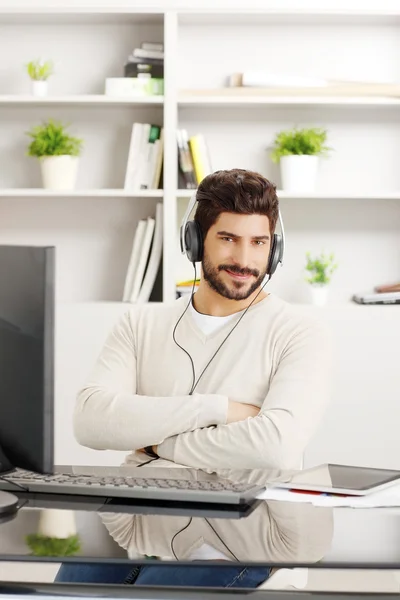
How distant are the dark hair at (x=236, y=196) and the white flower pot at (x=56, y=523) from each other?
1009mm

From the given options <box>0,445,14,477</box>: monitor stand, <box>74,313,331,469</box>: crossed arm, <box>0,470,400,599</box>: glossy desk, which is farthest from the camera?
<box>74,313,331,469</box>: crossed arm

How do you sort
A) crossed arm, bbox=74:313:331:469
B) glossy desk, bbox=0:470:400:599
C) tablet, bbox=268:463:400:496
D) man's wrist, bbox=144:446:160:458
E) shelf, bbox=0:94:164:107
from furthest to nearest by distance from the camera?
shelf, bbox=0:94:164:107, man's wrist, bbox=144:446:160:458, crossed arm, bbox=74:313:331:469, tablet, bbox=268:463:400:496, glossy desk, bbox=0:470:400:599

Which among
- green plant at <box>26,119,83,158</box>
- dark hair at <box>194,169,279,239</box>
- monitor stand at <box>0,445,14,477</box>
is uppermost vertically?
green plant at <box>26,119,83,158</box>

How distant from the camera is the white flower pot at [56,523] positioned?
4.08 feet

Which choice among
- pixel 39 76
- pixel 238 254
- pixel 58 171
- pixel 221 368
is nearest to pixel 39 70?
pixel 39 76

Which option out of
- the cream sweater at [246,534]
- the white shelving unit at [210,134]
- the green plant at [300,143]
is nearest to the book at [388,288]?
the white shelving unit at [210,134]

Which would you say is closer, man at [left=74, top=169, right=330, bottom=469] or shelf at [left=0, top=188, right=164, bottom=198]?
man at [left=74, top=169, right=330, bottom=469]

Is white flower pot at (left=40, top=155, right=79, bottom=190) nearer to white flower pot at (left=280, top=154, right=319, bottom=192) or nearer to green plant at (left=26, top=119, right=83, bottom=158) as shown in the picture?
green plant at (left=26, top=119, right=83, bottom=158)

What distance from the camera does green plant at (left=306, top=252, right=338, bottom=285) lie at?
356 centimetres

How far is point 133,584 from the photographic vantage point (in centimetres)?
109

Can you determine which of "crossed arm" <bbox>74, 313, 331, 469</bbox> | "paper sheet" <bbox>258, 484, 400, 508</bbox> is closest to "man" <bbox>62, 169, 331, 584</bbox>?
"crossed arm" <bbox>74, 313, 331, 469</bbox>

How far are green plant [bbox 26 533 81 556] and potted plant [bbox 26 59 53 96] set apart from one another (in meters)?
2.60

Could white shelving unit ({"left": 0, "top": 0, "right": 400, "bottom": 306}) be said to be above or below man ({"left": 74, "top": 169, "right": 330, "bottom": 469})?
above

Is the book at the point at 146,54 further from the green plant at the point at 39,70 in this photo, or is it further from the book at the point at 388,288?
the book at the point at 388,288
